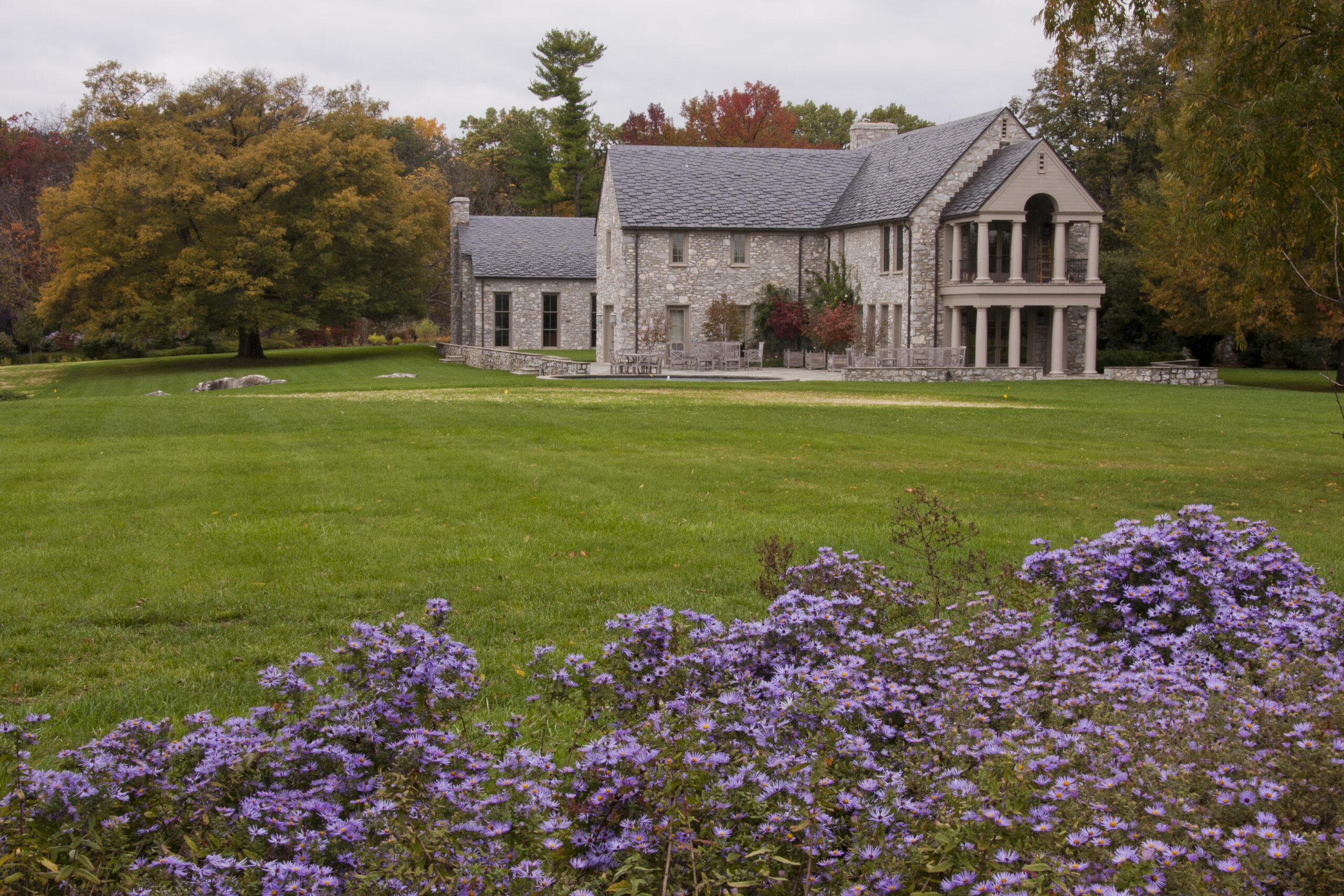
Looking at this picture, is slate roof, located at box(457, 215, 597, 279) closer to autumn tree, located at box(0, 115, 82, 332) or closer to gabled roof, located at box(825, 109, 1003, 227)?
gabled roof, located at box(825, 109, 1003, 227)

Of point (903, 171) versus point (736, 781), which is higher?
point (903, 171)

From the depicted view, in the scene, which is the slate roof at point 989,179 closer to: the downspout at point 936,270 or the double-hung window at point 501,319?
the downspout at point 936,270

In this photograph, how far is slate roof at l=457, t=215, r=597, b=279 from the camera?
48719mm

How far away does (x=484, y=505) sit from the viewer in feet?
32.6

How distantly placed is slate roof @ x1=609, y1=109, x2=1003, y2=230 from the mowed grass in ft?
59.5

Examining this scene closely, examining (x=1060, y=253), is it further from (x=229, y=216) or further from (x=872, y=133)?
(x=229, y=216)

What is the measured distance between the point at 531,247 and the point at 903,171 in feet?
62.7

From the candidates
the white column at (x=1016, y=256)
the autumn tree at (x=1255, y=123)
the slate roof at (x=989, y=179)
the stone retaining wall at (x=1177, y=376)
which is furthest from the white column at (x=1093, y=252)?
the autumn tree at (x=1255, y=123)

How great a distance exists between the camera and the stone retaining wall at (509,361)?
33406 millimetres

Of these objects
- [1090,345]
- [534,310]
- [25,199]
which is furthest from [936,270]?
[25,199]

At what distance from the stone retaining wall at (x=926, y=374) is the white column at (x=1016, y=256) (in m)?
3.02

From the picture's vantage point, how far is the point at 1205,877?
2.37 metres

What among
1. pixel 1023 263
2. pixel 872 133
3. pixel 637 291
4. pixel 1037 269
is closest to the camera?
pixel 1037 269

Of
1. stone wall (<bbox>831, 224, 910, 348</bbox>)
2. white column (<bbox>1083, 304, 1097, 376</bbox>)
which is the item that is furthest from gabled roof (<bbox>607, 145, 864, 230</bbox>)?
white column (<bbox>1083, 304, 1097, 376</bbox>)
